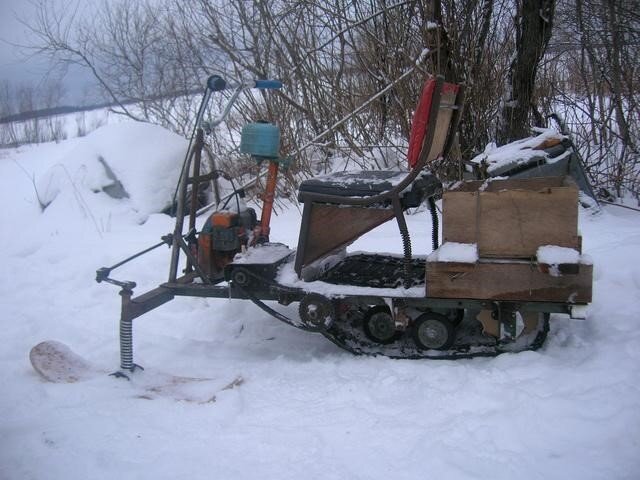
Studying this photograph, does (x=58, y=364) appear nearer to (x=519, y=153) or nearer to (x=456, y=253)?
(x=456, y=253)

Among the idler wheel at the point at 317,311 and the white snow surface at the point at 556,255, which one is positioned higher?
the white snow surface at the point at 556,255

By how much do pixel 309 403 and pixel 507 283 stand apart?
1.20 meters

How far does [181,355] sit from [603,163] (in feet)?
19.4

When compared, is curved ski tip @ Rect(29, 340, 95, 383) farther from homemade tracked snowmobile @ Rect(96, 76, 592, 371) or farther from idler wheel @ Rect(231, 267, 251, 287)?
idler wheel @ Rect(231, 267, 251, 287)

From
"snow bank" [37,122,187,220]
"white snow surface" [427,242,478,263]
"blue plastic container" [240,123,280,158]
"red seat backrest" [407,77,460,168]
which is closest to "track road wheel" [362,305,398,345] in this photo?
"white snow surface" [427,242,478,263]

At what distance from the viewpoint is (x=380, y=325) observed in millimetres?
3348

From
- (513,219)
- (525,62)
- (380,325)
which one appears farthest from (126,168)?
(513,219)

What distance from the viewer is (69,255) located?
19.6ft

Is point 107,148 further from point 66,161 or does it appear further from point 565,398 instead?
point 565,398

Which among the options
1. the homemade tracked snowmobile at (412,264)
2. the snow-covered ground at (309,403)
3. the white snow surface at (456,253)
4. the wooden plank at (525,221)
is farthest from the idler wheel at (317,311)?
the wooden plank at (525,221)

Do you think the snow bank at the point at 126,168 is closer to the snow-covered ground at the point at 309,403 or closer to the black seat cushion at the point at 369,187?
the snow-covered ground at the point at 309,403

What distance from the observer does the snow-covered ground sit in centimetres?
226

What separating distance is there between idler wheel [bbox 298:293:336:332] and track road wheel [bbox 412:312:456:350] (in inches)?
19.7

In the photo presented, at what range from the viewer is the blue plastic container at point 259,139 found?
3.55 meters
